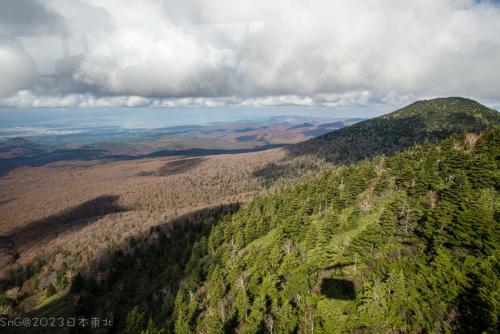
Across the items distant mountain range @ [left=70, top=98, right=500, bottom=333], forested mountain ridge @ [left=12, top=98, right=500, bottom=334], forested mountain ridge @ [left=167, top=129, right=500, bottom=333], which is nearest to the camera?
forested mountain ridge @ [left=167, top=129, right=500, bottom=333]

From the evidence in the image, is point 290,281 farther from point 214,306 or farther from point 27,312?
point 27,312

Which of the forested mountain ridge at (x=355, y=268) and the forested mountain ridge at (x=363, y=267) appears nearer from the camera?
the forested mountain ridge at (x=363, y=267)

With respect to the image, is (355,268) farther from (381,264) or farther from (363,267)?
(381,264)

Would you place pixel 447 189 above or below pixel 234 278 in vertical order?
above


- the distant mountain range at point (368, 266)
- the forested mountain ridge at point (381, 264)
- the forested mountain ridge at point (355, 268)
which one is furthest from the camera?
the forested mountain ridge at point (355, 268)

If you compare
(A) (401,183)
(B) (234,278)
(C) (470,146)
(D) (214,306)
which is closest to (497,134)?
(C) (470,146)

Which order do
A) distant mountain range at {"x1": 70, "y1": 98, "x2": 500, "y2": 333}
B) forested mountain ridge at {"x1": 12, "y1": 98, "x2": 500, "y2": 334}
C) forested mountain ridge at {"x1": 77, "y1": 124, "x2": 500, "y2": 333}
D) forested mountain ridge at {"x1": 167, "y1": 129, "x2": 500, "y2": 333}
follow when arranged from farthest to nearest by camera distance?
forested mountain ridge at {"x1": 12, "y1": 98, "x2": 500, "y2": 334}, forested mountain ridge at {"x1": 77, "y1": 124, "x2": 500, "y2": 333}, distant mountain range at {"x1": 70, "y1": 98, "x2": 500, "y2": 333}, forested mountain ridge at {"x1": 167, "y1": 129, "x2": 500, "y2": 333}

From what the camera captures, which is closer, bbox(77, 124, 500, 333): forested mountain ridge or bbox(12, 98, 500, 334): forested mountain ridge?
bbox(77, 124, 500, 333): forested mountain ridge

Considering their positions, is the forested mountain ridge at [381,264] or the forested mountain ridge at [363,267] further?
the forested mountain ridge at [363,267]

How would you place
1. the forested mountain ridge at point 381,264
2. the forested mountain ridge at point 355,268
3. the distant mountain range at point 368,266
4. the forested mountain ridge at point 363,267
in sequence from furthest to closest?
the forested mountain ridge at point 355,268 → the forested mountain ridge at point 363,267 → the distant mountain range at point 368,266 → the forested mountain ridge at point 381,264
